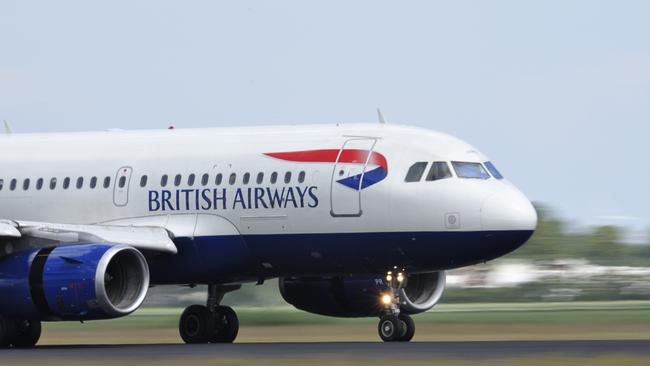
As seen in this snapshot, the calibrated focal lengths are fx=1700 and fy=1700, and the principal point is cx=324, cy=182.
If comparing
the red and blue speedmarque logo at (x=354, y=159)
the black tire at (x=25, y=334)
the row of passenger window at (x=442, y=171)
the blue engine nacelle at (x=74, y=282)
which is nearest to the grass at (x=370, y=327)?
the black tire at (x=25, y=334)

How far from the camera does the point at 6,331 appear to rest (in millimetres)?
31203

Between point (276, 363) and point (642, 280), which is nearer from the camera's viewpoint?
point (276, 363)

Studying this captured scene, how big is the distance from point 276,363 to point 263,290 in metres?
22.1

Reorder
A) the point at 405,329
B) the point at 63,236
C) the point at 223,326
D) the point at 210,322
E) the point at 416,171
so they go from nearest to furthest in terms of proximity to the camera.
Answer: the point at 63,236, the point at 416,171, the point at 405,329, the point at 210,322, the point at 223,326

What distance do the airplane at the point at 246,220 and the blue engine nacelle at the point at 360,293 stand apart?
0.09 feet

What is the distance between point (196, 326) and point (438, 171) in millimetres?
6477

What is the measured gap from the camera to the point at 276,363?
24312 mm

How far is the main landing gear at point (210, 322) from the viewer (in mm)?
33656

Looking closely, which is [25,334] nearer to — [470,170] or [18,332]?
[18,332]

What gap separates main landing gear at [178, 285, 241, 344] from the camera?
3366 cm

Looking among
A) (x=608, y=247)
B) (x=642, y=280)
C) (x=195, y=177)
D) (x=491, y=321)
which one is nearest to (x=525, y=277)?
(x=642, y=280)

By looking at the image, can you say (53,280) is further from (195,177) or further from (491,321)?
(491,321)

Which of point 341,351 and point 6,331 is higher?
point 6,331

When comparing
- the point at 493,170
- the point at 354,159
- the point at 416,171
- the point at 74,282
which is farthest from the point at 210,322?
the point at 493,170
